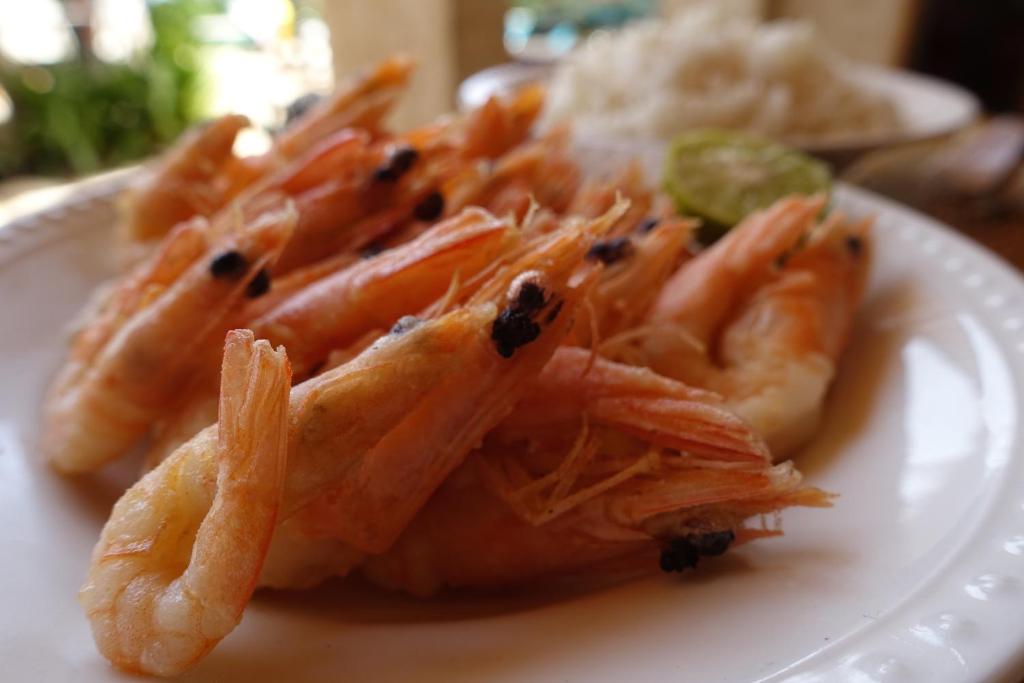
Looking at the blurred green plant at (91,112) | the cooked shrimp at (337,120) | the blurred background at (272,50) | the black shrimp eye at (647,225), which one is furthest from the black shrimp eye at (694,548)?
the blurred green plant at (91,112)

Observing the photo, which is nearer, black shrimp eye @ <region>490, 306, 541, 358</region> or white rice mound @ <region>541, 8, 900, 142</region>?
black shrimp eye @ <region>490, 306, 541, 358</region>

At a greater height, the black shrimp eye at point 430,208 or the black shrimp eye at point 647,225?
the black shrimp eye at point 430,208

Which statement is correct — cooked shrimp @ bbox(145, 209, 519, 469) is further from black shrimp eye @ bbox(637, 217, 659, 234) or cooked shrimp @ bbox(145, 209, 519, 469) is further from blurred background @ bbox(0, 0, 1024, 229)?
blurred background @ bbox(0, 0, 1024, 229)

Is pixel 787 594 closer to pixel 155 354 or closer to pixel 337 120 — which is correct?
pixel 155 354

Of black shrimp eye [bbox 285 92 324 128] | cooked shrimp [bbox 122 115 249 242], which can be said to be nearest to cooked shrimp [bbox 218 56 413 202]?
cooked shrimp [bbox 122 115 249 242]

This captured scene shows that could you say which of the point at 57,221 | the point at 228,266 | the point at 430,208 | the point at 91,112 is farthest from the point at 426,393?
the point at 91,112

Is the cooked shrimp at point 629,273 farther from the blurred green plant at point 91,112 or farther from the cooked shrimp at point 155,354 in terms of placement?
the blurred green plant at point 91,112

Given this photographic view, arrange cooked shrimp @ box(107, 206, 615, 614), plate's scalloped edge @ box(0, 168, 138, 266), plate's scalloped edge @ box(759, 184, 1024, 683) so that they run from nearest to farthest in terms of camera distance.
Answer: plate's scalloped edge @ box(759, 184, 1024, 683) → cooked shrimp @ box(107, 206, 615, 614) → plate's scalloped edge @ box(0, 168, 138, 266)
